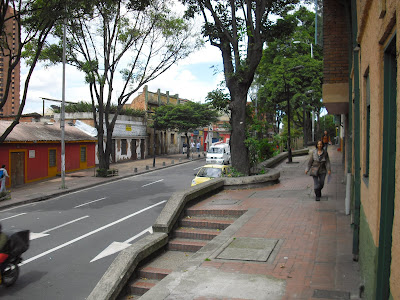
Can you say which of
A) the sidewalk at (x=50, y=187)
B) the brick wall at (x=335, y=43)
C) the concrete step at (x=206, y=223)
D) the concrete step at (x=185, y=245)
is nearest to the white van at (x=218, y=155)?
the sidewalk at (x=50, y=187)

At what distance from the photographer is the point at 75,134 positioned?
31.3m

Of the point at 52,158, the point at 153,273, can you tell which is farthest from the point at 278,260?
the point at 52,158

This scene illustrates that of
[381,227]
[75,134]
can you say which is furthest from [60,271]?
[75,134]

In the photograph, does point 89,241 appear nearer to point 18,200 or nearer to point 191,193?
point 191,193

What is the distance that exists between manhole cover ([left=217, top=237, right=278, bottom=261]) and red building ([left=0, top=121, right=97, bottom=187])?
61.6ft

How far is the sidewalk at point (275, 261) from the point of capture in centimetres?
513

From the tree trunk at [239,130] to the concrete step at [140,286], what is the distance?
9343 millimetres

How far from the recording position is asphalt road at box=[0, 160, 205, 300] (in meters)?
7.43

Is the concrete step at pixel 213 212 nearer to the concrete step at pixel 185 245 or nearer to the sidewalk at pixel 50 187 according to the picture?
the concrete step at pixel 185 245

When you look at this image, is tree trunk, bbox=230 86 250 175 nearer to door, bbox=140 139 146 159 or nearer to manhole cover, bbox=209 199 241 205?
manhole cover, bbox=209 199 241 205

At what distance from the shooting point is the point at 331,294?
16.0 feet

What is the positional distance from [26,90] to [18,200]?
17.2ft

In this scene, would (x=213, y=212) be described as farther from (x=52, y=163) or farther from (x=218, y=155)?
(x=218, y=155)

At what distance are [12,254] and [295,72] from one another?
99.1 ft
